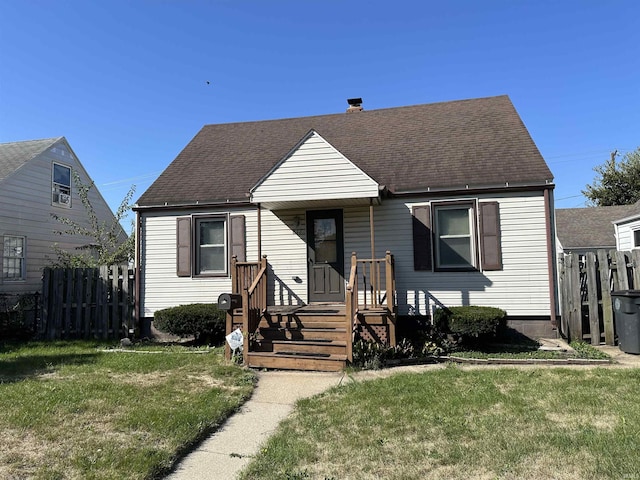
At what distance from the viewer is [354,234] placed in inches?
376

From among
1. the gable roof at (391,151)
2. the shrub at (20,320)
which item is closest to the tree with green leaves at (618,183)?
the gable roof at (391,151)

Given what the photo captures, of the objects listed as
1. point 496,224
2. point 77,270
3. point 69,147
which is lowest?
point 77,270

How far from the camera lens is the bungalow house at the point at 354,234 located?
8.01 meters

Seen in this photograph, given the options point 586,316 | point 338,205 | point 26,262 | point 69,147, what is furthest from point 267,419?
point 69,147

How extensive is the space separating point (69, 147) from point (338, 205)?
1198 centimetres

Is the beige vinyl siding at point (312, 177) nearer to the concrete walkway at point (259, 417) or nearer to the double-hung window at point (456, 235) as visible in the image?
the double-hung window at point (456, 235)

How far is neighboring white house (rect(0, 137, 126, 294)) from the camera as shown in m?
13.4

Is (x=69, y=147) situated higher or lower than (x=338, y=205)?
higher

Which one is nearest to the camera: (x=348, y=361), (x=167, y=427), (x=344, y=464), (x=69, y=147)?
(x=344, y=464)

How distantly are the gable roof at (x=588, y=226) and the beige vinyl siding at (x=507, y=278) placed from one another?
41.6ft

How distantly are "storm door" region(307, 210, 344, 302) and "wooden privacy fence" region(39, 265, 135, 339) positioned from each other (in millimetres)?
4417

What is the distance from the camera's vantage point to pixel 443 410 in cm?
463

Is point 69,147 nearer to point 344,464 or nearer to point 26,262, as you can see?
point 26,262

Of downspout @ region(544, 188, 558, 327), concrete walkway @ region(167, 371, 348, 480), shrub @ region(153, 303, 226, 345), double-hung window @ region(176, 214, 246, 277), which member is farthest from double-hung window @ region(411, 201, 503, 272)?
shrub @ region(153, 303, 226, 345)
